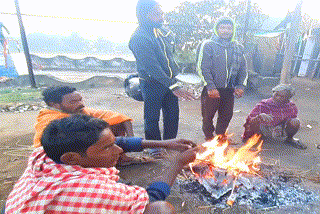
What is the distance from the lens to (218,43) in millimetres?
3332

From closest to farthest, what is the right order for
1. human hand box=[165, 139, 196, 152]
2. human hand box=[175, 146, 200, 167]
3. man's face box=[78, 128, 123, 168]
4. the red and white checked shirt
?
the red and white checked shirt
man's face box=[78, 128, 123, 168]
human hand box=[175, 146, 200, 167]
human hand box=[165, 139, 196, 152]

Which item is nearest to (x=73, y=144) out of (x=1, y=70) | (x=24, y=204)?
(x=24, y=204)

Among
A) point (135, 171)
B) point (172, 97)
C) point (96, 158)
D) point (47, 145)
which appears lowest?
point (135, 171)

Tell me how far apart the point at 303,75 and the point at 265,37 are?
8.86 feet

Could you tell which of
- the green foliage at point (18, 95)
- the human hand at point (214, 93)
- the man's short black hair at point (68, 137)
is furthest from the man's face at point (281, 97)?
the green foliage at point (18, 95)

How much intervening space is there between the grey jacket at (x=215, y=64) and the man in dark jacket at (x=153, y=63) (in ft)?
1.62

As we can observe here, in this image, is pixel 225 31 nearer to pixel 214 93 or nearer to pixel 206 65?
pixel 206 65

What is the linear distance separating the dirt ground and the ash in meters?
0.31

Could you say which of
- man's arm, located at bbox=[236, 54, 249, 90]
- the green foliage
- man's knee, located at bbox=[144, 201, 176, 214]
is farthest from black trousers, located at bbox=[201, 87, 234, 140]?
the green foliage

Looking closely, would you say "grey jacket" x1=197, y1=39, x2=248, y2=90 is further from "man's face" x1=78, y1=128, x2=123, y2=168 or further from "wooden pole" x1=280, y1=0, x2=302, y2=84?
"wooden pole" x1=280, y1=0, x2=302, y2=84

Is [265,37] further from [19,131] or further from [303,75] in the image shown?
[19,131]

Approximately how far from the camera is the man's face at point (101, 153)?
1.18 metres

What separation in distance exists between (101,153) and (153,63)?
6.17 feet

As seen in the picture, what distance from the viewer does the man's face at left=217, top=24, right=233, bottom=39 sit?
3.28m
